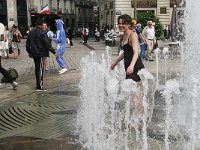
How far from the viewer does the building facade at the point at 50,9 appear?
54156 millimetres

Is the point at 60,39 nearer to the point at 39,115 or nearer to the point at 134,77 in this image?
the point at 39,115

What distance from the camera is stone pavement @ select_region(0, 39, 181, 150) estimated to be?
5973 mm

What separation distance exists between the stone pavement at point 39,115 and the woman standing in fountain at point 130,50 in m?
1.28

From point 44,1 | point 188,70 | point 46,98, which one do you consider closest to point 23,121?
point 46,98

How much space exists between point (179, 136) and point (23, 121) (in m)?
2.83

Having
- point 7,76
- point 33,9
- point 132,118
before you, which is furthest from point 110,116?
point 33,9

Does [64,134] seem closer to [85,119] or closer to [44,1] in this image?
[85,119]

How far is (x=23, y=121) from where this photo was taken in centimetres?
731

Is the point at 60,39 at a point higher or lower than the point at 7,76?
higher

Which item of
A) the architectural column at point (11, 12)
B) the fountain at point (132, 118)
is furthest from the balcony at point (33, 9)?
the fountain at point (132, 118)

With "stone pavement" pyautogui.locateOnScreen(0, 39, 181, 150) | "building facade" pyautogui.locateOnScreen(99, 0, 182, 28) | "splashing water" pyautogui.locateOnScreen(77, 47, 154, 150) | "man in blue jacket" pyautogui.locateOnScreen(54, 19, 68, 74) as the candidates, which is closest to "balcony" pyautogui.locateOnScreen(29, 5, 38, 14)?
"building facade" pyautogui.locateOnScreen(99, 0, 182, 28)

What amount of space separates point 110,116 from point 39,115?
163 cm

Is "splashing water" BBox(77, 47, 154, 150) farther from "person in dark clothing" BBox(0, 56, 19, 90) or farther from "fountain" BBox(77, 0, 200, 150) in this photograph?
"person in dark clothing" BBox(0, 56, 19, 90)

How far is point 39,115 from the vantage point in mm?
7746
